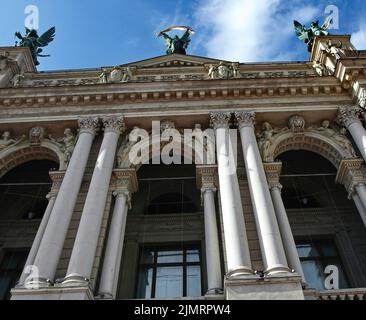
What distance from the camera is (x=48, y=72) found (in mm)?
23453

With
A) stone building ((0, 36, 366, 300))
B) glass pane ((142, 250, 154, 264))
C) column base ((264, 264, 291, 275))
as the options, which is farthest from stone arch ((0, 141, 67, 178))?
column base ((264, 264, 291, 275))

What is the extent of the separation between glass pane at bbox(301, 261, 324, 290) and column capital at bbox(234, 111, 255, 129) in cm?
655

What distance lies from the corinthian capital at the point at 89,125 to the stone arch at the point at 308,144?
805 centimetres

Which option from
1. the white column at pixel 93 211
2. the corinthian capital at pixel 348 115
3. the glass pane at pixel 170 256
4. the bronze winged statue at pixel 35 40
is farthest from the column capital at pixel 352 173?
the bronze winged statue at pixel 35 40

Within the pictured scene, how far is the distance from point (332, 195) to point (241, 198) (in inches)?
282

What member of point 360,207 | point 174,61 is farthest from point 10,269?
point 360,207

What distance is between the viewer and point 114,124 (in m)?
18.4

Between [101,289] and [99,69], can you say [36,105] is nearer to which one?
[99,69]

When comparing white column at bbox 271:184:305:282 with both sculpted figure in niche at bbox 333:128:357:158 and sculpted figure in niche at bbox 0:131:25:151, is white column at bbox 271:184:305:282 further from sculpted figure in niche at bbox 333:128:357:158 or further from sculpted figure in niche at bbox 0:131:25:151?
sculpted figure in niche at bbox 0:131:25:151

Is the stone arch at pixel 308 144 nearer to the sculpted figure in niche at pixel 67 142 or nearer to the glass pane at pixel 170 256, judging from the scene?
the glass pane at pixel 170 256

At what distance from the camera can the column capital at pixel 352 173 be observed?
16109 millimetres

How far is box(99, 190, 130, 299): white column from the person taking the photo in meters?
12.5

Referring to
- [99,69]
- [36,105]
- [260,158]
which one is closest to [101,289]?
[260,158]

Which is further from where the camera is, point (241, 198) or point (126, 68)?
point (126, 68)
